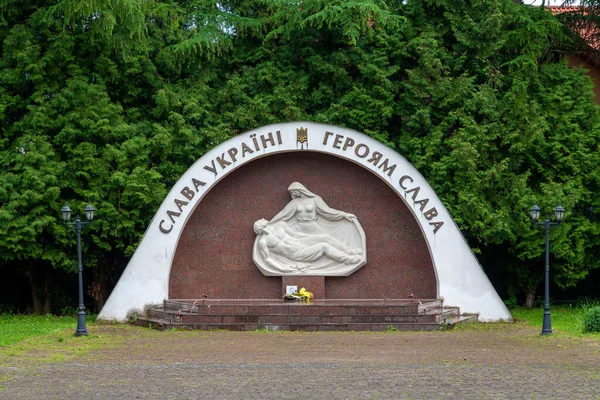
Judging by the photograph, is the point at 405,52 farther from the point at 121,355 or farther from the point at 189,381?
the point at 189,381

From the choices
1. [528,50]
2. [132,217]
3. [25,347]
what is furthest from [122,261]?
[528,50]

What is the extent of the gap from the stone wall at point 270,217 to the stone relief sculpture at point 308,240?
0.26 metres

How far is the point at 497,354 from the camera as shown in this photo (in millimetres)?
15008

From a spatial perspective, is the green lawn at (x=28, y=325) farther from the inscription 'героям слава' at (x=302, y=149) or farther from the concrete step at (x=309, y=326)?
the inscription 'героям слава' at (x=302, y=149)

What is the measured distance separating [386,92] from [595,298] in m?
8.33

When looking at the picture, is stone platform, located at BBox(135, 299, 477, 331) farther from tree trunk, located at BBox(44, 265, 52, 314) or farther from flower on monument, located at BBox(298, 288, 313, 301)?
tree trunk, located at BBox(44, 265, 52, 314)

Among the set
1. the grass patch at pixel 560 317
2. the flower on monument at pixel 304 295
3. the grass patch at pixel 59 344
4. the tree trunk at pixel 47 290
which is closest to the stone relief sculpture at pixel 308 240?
the flower on monument at pixel 304 295

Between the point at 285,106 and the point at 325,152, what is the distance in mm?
3280

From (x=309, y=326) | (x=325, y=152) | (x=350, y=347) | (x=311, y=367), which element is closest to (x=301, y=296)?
(x=309, y=326)

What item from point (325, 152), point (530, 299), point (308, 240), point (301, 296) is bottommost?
point (530, 299)

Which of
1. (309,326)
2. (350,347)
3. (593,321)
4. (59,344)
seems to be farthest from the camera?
(309,326)

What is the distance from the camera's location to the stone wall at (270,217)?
2223 cm

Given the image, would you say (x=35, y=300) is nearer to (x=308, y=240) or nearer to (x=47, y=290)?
(x=47, y=290)

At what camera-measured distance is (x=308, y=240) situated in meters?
22.2
